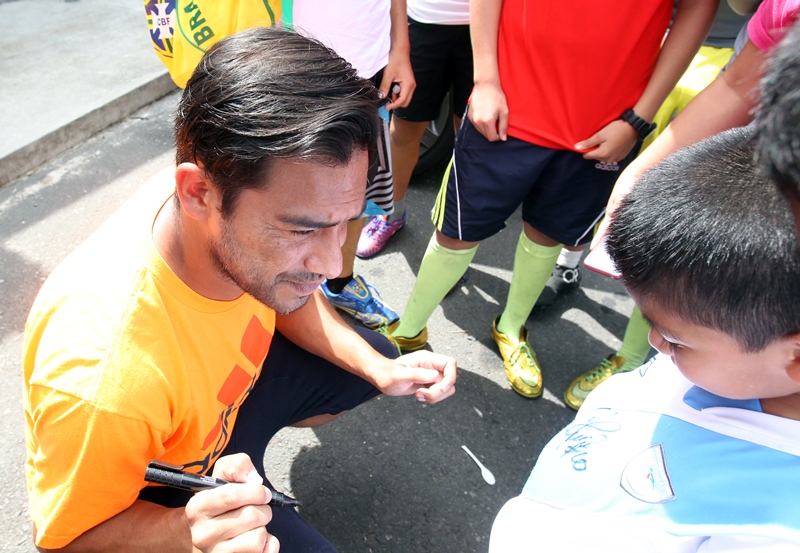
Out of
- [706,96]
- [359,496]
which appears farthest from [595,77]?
[359,496]

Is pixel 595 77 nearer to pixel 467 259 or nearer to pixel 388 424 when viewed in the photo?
pixel 467 259

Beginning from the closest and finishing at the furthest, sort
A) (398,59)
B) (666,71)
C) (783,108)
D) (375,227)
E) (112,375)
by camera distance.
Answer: (783,108)
(112,375)
(666,71)
(398,59)
(375,227)

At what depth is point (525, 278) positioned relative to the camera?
A: 232 cm

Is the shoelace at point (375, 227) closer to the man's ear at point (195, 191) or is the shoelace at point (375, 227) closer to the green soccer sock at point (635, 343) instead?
the green soccer sock at point (635, 343)

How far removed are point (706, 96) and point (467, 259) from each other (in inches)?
37.8

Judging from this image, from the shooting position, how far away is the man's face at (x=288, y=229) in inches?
47.0

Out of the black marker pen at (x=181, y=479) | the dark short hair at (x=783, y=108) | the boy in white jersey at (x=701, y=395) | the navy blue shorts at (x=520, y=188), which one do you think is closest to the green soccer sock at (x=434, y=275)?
the navy blue shorts at (x=520, y=188)

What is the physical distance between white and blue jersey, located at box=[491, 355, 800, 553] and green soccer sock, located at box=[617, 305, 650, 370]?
3.71 feet

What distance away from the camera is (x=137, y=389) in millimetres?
1128

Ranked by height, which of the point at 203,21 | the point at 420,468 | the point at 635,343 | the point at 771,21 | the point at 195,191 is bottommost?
the point at 420,468

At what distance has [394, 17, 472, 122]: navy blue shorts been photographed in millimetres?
2495

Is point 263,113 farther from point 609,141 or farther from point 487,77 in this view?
point 609,141

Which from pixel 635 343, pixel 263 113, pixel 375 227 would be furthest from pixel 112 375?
pixel 375 227

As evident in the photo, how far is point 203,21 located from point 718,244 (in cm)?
153
